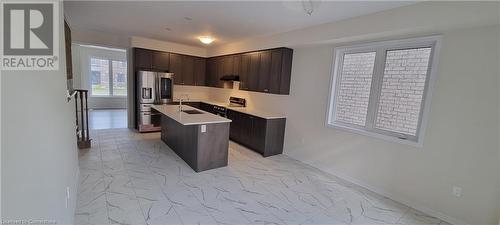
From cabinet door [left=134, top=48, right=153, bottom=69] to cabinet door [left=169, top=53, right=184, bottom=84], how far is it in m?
0.55

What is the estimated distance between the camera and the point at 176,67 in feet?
20.7

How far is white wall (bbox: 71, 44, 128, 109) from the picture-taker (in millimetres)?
8219

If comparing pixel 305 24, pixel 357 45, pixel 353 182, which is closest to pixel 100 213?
pixel 353 182

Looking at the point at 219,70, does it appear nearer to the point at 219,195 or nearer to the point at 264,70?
the point at 264,70

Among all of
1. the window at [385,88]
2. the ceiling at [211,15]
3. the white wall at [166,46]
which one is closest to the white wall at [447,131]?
the window at [385,88]

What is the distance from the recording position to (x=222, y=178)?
11.1ft

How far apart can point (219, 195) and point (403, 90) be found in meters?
2.78

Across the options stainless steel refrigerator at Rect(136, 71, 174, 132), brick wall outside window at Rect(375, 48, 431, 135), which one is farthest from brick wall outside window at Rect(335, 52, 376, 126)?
stainless steel refrigerator at Rect(136, 71, 174, 132)

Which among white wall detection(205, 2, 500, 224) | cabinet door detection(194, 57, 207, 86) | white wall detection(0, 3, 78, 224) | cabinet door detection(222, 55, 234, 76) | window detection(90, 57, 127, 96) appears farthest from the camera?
window detection(90, 57, 127, 96)

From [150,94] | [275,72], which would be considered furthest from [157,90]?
[275,72]

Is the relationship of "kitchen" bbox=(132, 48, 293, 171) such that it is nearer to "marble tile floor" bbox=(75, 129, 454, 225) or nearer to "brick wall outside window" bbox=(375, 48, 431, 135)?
"marble tile floor" bbox=(75, 129, 454, 225)

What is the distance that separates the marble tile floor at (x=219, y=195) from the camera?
2431mm

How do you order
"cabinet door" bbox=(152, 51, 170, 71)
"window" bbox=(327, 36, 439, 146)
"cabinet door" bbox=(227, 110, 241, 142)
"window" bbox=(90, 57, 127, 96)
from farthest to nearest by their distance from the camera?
"window" bbox=(90, 57, 127, 96) → "cabinet door" bbox=(152, 51, 170, 71) → "cabinet door" bbox=(227, 110, 241, 142) → "window" bbox=(327, 36, 439, 146)

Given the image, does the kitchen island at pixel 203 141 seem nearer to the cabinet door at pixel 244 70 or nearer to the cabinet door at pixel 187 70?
the cabinet door at pixel 244 70
